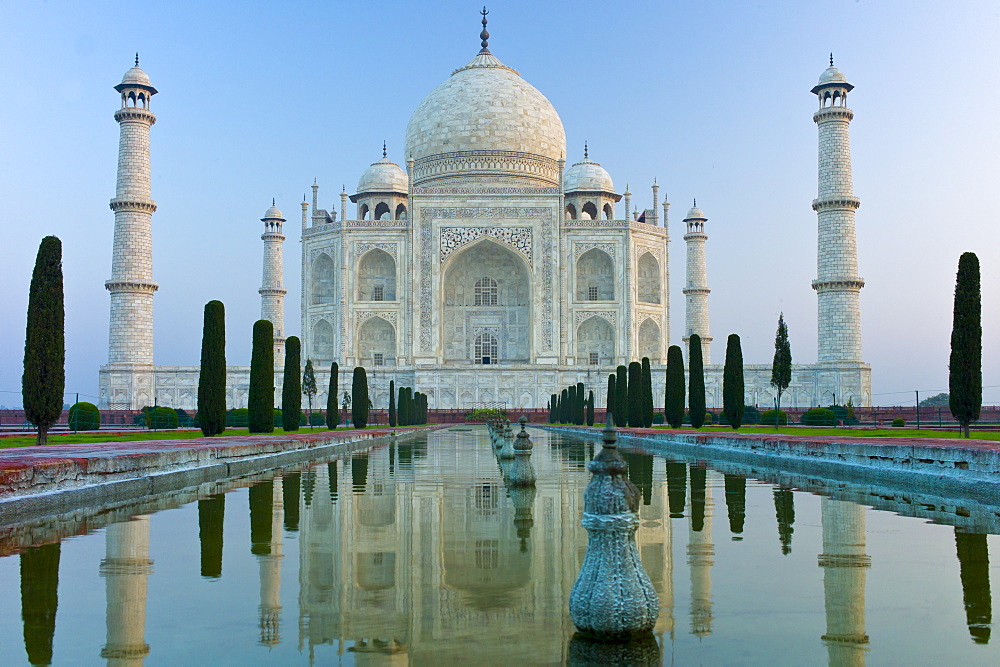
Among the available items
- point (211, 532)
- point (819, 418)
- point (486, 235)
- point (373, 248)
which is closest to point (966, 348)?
point (819, 418)

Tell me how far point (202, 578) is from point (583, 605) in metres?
1.45

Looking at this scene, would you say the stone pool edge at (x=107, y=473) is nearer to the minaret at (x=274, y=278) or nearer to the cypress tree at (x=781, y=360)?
the cypress tree at (x=781, y=360)

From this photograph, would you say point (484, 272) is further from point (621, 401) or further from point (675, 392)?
point (675, 392)

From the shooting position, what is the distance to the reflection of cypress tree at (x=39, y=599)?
226 centimetres

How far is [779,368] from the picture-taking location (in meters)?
20.1

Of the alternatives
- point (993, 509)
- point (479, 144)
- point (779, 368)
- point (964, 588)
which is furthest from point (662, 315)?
point (964, 588)

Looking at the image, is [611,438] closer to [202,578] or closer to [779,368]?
[202,578]

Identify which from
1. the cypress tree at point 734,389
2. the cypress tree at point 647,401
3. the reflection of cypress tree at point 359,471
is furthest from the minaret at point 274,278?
the reflection of cypress tree at point 359,471

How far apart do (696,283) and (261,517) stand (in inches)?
1365

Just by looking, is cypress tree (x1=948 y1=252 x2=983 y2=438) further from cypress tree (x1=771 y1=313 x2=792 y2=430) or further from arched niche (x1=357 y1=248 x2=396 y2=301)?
arched niche (x1=357 y1=248 x2=396 y2=301)

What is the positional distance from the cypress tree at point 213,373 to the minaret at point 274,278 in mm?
22206

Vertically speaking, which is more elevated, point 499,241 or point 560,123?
point 560,123

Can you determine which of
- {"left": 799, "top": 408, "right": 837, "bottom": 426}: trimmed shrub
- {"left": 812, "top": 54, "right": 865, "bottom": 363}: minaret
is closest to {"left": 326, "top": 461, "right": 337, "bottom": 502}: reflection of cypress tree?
{"left": 799, "top": 408, "right": 837, "bottom": 426}: trimmed shrub

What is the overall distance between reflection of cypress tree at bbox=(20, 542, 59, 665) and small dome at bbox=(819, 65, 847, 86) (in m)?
30.4
